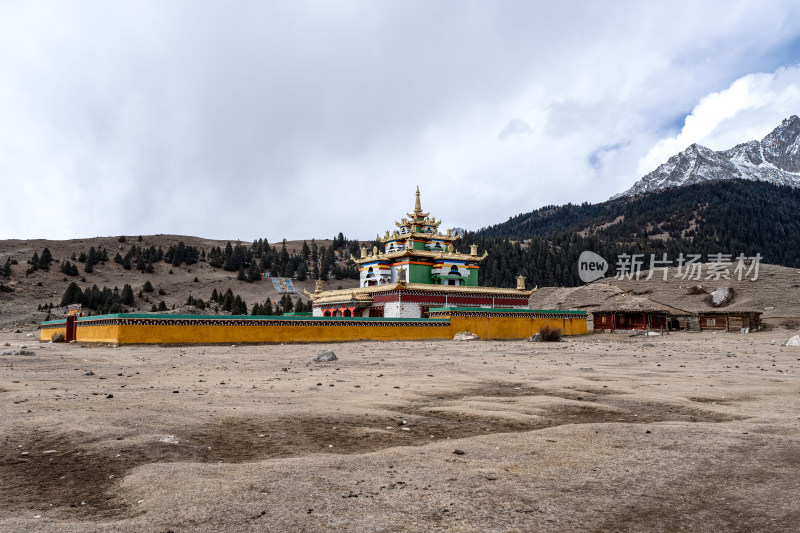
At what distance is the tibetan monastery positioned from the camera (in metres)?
43.5

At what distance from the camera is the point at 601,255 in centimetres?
11744

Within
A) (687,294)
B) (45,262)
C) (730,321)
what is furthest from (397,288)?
(45,262)

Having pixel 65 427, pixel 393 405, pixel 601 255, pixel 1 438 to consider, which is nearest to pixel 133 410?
pixel 65 427

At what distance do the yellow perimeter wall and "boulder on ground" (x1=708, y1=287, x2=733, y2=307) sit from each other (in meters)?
20.1

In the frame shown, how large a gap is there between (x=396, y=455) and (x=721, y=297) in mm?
55923

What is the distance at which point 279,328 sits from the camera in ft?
105

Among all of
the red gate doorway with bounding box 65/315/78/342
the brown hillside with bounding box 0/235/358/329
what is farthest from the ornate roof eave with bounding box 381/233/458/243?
the red gate doorway with bounding box 65/315/78/342

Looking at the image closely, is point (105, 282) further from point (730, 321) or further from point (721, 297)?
point (730, 321)

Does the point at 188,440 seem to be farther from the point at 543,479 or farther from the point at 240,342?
the point at 240,342

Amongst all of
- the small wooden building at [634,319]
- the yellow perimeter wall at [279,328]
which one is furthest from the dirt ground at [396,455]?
the small wooden building at [634,319]

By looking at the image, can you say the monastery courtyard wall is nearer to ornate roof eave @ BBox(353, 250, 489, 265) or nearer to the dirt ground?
ornate roof eave @ BBox(353, 250, 489, 265)

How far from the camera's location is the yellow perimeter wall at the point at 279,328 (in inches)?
1118

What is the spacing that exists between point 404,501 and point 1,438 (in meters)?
5.08

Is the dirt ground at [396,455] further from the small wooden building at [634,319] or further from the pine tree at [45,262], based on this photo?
the pine tree at [45,262]
